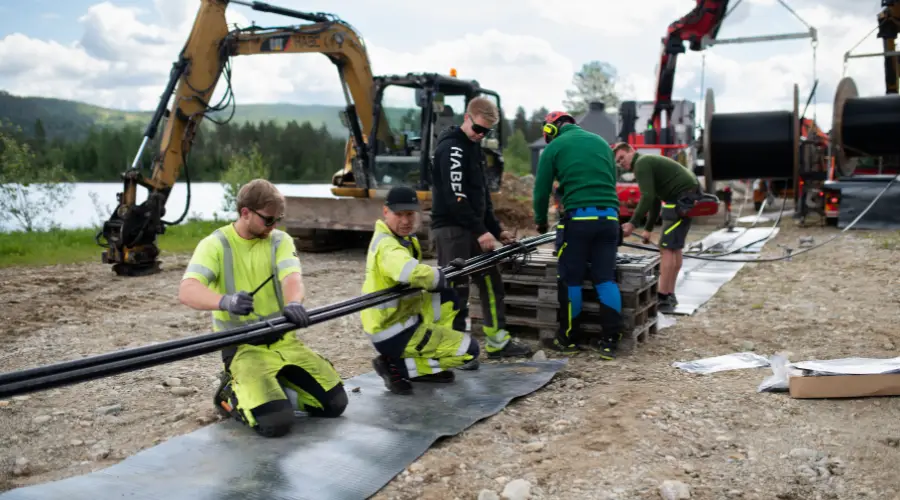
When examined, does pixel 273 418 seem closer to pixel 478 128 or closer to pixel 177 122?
pixel 478 128

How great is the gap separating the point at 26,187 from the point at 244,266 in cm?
1893

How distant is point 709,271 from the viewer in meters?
10.9

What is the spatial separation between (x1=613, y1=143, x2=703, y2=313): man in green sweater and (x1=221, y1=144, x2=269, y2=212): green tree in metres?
19.2

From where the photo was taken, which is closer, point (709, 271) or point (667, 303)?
point (667, 303)

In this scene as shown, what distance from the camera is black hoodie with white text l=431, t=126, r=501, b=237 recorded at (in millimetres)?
6066

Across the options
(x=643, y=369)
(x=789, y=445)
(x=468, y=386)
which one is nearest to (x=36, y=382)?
(x=468, y=386)

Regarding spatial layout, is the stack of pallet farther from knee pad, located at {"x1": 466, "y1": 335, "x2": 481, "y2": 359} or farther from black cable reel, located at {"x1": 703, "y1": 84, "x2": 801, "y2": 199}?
black cable reel, located at {"x1": 703, "y1": 84, "x2": 801, "y2": 199}

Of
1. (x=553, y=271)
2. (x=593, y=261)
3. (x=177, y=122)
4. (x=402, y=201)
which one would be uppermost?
(x=177, y=122)

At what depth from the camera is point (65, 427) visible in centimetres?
477

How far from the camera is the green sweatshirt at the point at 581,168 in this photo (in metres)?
6.18

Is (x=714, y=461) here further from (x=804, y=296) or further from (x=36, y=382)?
(x=804, y=296)

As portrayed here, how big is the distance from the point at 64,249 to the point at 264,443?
12097 millimetres

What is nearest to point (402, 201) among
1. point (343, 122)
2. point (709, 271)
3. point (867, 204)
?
point (709, 271)

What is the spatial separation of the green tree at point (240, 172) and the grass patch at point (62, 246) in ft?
23.6
